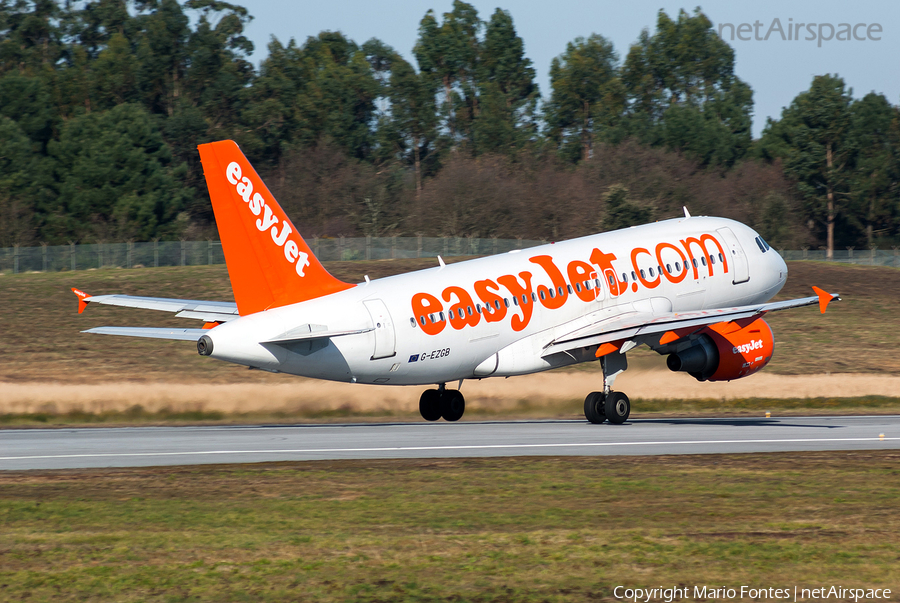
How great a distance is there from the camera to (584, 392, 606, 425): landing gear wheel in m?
32.3

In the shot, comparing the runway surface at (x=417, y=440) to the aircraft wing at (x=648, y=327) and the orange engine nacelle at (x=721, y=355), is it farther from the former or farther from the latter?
the aircraft wing at (x=648, y=327)

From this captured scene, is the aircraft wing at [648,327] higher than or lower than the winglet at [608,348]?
higher

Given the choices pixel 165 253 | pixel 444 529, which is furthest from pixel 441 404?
pixel 165 253

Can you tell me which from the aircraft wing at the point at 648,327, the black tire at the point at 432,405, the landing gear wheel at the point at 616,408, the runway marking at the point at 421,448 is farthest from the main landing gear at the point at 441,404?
the runway marking at the point at 421,448

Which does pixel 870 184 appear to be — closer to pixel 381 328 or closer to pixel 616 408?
pixel 616 408

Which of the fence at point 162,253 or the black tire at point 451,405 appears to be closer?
the black tire at point 451,405

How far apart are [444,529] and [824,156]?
124 meters

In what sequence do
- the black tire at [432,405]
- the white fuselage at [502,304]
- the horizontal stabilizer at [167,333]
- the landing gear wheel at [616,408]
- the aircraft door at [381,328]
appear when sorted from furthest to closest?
1. the black tire at [432,405]
2. the landing gear wheel at [616,408]
3. the aircraft door at [381,328]
4. the white fuselage at [502,304]
5. the horizontal stabilizer at [167,333]

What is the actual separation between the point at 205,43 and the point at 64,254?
64096 millimetres

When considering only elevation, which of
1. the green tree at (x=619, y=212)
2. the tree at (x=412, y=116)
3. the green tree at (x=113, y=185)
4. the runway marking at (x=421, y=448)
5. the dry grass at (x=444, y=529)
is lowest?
the dry grass at (x=444, y=529)

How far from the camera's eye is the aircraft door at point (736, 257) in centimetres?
3672

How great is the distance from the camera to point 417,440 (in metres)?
27.9

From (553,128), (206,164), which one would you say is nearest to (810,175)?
(553,128)

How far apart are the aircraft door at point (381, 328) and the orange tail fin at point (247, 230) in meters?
2.32
